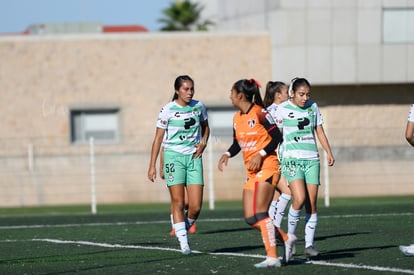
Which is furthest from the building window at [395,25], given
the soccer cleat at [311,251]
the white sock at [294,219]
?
the soccer cleat at [311,251]

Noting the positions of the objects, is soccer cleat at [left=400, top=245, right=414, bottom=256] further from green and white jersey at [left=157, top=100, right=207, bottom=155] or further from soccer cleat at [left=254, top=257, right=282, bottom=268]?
green and white jersey at [left=157, top=100, right=207, bottom=155]

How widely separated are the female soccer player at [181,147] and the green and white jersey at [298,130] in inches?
46.4

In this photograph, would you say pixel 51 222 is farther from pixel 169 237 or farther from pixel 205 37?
pixel 205 37

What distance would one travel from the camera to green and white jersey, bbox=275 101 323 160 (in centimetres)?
1253

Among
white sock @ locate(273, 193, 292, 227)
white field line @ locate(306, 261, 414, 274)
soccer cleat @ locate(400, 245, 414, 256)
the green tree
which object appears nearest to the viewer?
white field line @ locate(306, 261, 414, 274)

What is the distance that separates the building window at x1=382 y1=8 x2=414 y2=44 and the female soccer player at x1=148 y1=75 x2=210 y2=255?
2392 cm

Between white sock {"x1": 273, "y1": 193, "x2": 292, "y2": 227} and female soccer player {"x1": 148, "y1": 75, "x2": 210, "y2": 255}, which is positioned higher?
female soccer player {"x1": 148, "y1": 75, "x2": 210, "y2": 255}

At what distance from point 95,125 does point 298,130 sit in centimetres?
2456

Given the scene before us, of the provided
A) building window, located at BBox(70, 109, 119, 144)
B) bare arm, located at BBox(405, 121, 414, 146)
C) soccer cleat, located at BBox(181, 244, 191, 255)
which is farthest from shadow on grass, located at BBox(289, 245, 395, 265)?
building window, located at BBox(70, 109, 119, 144)

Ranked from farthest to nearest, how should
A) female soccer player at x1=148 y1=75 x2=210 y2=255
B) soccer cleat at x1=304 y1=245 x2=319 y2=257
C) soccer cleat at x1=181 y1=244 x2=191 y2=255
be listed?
female soccer player at x1=148 y1=75 x2=210 y2=255 < soccer cleat at x1=181 y1=244 x2=191 y2=255 < soccer cleat at x1=304 y1=245 x2=319 y2=257

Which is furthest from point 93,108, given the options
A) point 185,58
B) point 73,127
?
point 185,58

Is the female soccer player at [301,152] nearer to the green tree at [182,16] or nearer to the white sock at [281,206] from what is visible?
the white sock at [281,206]

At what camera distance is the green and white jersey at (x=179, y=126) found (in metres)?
13.1

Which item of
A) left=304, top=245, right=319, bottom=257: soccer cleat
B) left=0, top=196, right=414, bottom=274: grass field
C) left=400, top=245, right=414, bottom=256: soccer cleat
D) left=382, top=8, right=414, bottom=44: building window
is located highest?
left=382, top=8, right=414, bottom=44: building window
